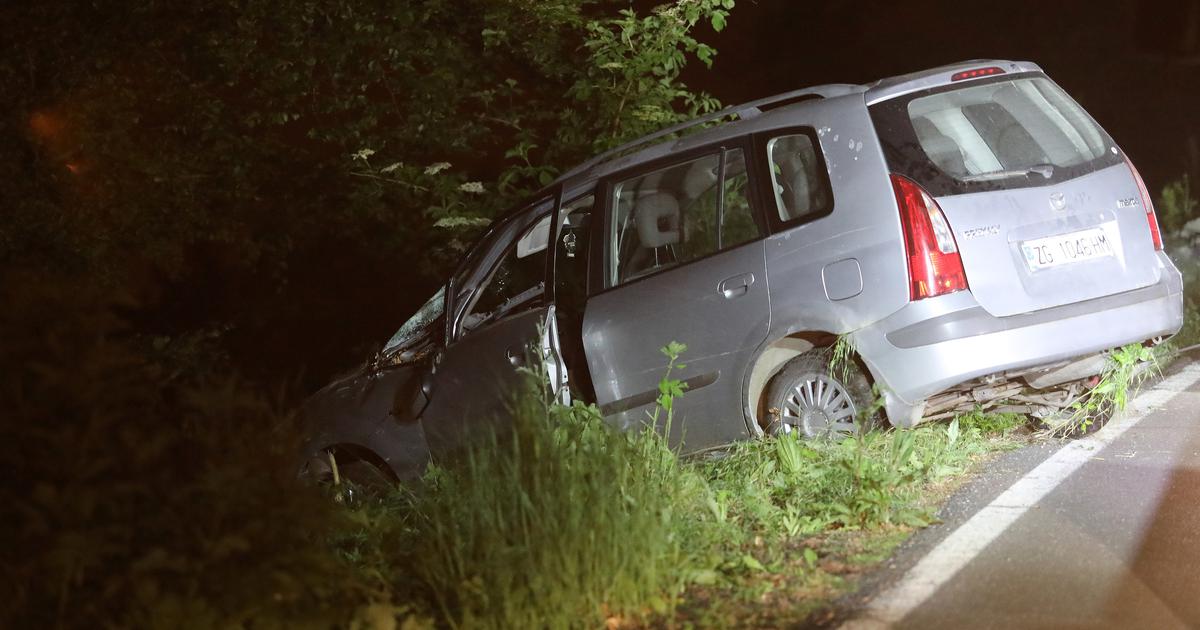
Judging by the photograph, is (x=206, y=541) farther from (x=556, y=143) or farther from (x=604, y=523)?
(x=556, y=143)

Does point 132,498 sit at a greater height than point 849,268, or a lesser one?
lesser

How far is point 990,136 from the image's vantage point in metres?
5.96

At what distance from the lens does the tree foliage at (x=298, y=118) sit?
1080cm

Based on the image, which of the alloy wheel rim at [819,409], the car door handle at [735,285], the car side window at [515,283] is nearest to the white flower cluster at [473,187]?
the car side window at [515,283]

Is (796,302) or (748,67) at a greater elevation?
(748,67)

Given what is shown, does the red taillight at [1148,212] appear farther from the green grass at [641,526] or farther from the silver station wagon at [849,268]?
the green grass at [641,526]

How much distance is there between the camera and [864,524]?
16.9 feet

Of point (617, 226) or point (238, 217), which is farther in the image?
point (238, 217)

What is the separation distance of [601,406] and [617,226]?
0.97 m

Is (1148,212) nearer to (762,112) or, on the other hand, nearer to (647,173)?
(762,112)

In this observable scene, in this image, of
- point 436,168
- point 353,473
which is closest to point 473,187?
point 436,168

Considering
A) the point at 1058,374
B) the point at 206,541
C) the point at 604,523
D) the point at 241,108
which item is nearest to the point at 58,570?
the point at 206,541

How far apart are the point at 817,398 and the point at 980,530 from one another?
4.02 ft

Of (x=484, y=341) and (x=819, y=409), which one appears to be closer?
(x=819, y=409)
